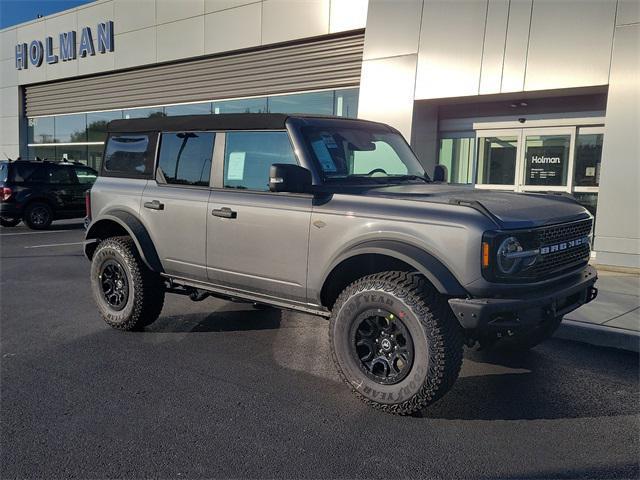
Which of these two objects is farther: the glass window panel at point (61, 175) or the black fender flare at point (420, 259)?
the glass window panel at point (61, 175)

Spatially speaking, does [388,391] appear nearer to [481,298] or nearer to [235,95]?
[481,298]

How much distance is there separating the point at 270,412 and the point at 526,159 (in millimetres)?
8641

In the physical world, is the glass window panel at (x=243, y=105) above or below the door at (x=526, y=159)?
above

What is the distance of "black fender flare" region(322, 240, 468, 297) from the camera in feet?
11.1

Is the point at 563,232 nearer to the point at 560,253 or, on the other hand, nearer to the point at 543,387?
the point at 560,253

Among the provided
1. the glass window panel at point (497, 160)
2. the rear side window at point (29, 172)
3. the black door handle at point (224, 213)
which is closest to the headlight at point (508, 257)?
the black door handle at point (224, 213)

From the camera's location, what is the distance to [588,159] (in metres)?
9.87

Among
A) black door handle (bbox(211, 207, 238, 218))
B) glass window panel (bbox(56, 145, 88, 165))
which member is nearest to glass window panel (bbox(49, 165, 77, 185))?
glass window panel (bbox(56, 145, 88, 165))

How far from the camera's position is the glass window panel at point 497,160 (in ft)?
35.7

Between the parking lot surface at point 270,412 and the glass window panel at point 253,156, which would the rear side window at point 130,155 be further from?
the parking lot surface at point 270,412

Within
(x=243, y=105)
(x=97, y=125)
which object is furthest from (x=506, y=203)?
(x=97, y=125)

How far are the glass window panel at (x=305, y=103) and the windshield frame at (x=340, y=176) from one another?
28.1ft

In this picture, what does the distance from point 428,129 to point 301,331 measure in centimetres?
717

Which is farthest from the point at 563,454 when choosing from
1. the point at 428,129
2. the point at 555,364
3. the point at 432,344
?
the point at 428,129
